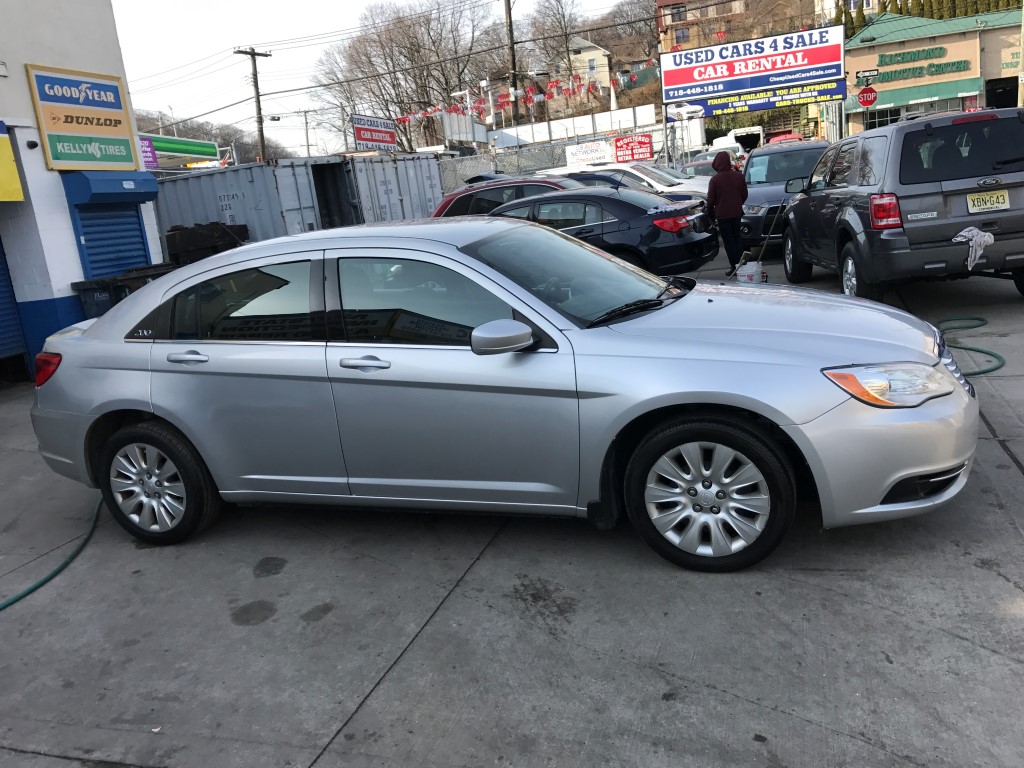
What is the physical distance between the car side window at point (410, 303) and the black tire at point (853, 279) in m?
4.76

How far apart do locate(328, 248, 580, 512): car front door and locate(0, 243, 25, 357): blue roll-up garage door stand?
7.68 metres

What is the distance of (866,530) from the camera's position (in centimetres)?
407

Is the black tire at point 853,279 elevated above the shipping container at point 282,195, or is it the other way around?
the shipping container at point 282,195

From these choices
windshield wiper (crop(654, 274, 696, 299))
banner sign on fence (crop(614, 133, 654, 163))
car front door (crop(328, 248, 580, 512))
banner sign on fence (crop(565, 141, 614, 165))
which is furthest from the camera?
banner sign on fence (crop(565, 141, 614, 165))

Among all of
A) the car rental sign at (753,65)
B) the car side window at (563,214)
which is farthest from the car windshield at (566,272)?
the car rental sign at (753,65)

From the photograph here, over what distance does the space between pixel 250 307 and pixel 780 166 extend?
11684 millimetres

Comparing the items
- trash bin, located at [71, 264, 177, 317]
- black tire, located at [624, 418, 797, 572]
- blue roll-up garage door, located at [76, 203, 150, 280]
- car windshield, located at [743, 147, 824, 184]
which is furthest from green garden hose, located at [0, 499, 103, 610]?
car windshield, located at [743, 147, 824, 184]

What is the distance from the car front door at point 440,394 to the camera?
3.84 meters

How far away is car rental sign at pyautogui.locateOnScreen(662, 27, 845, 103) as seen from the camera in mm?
28438

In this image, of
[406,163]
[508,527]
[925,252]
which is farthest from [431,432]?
[406,163]

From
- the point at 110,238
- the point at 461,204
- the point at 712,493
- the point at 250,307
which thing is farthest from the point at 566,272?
the point at 110,238

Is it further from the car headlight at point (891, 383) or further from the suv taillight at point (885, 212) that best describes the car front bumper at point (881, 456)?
the suv taillight at point (885, 212)

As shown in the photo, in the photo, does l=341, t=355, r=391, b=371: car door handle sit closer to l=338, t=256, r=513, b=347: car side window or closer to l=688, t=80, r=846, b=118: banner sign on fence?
l=338, t=256, r=513, b=347: car side window

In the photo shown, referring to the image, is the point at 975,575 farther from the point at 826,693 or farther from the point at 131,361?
the point at 131,361
